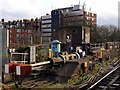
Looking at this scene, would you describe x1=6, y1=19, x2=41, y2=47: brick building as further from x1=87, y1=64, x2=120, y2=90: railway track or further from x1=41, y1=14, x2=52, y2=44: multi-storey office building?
x1=87, y1=64, x2=120, y2=90: railway track

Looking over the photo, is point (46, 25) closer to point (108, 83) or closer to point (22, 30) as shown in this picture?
point (22, 30)

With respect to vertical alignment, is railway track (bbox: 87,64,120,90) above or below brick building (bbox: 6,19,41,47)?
below

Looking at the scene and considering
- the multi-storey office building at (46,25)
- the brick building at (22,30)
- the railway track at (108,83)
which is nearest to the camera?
the railway track at (108,83)

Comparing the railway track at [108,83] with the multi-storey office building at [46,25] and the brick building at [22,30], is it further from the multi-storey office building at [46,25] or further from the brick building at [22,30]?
the multi-storey office building at [46,25]

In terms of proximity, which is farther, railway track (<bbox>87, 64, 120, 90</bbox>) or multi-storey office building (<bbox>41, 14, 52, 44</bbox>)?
multi-storey office building (<bbox>41, 14, 52, 44</bbox>)

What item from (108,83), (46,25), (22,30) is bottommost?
(108,83)

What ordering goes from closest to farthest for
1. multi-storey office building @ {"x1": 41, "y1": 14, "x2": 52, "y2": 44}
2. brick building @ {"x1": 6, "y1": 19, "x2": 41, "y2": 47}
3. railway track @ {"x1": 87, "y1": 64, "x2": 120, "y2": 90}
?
railway track @ {"x1": 87, "y1": 64, "x2": 120, "y2": 90}, brick building @ {"x1": 6, "y1": 19, "x2": 41, "y2": 47}, multi-storey office building @ {"x1": 41, "y1": 14, "x2": 52, "y2": 44}

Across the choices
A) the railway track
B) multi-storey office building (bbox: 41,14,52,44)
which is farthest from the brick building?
the railway track

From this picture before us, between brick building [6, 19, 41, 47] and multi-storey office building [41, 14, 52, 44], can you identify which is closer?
brick building [6, 19, 41, 47]

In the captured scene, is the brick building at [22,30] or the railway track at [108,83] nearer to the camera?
the railway track at [108,83]

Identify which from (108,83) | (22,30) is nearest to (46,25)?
(22,30)

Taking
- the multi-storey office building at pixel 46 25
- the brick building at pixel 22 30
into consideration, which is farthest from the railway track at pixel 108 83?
the multi-storey office building at pixel 46 25

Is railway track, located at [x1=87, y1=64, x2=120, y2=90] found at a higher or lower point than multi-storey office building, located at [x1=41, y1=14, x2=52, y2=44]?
lower

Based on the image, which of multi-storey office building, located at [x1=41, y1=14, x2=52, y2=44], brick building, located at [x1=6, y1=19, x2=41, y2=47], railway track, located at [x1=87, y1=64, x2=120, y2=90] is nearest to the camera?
railway track, located at [x1=87, y1=64, x2=120, y2=90]
